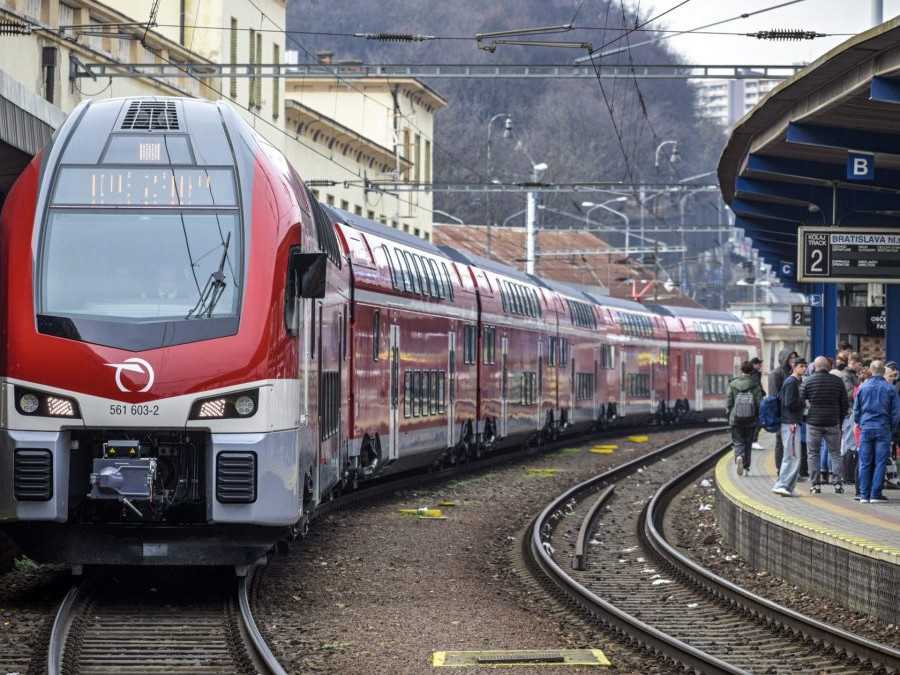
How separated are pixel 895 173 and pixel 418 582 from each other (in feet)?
34.5

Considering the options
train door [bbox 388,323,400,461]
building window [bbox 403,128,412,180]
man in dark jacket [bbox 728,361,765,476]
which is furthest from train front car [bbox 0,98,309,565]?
building window [bbox 403,128,412,180]

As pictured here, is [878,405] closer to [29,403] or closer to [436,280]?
[436,280]

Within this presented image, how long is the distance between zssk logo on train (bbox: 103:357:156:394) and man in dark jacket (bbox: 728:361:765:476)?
12.5 meters

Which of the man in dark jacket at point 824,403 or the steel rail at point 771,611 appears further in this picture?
the man in dark jacket at point 824,403

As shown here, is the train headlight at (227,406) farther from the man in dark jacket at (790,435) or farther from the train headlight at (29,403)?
the man in dark jacket at (790,435)

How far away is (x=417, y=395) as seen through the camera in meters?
23.6

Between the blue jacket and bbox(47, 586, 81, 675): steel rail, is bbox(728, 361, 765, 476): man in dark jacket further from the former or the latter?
bbox(47, 586, 81, 675): steel rail

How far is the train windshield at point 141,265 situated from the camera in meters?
11.8

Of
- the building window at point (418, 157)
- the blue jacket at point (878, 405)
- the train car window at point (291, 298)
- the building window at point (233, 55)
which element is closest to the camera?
the train car window at point (291, 298)

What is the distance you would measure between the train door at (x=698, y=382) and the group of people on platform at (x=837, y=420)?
1368 inches

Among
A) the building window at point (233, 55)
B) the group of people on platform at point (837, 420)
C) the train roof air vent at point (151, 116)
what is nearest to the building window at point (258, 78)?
the building window at point (233, 55)

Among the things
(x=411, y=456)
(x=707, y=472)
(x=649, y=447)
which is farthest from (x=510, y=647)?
(x=649, y=447)

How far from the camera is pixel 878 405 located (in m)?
17.4

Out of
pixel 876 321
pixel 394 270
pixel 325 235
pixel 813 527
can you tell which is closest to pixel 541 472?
pixel 876 321
